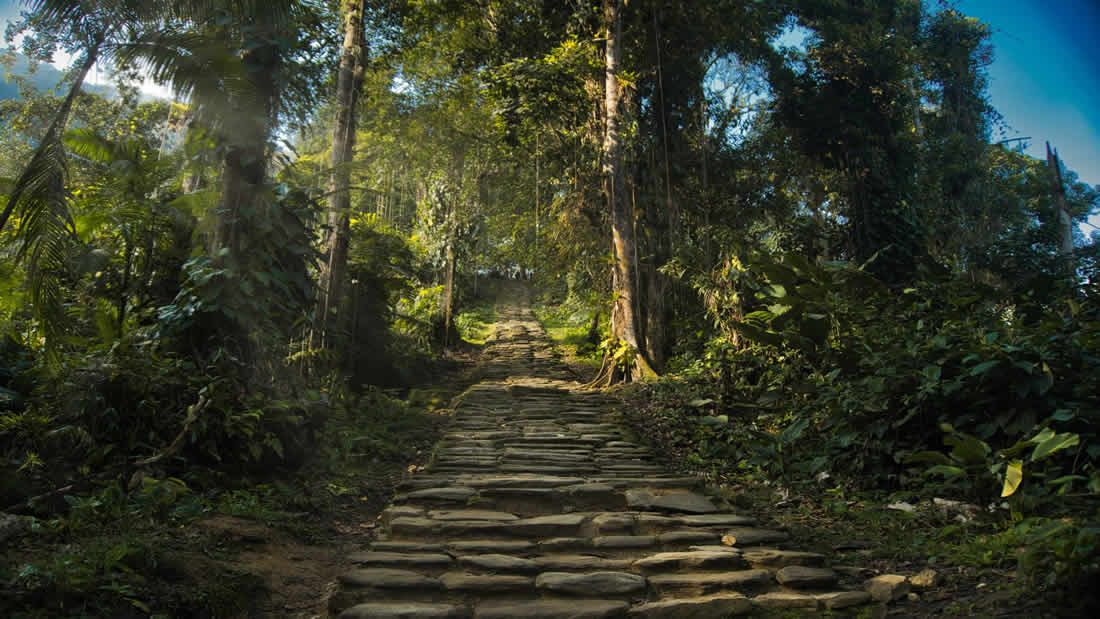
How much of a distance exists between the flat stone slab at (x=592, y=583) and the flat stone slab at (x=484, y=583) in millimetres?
81

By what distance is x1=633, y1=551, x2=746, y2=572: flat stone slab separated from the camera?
3.16m

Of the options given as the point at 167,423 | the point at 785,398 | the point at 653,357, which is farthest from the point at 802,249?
the point at 167,423

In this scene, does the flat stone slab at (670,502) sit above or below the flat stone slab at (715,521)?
above

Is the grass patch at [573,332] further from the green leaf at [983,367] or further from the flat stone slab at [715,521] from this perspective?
the green leaf at [983,367]

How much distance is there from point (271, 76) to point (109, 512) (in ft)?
11.9

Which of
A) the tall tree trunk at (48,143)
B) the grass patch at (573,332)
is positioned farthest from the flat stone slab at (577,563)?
the grass patch at (573,332)

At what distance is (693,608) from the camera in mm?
2703

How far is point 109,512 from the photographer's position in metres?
3.15

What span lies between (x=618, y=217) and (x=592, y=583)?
735cm

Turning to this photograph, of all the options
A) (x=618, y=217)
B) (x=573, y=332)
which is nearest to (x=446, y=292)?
(x=618, y=217)

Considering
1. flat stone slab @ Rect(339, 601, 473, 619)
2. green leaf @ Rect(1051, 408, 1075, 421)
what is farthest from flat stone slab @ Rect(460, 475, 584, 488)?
green leaf @ Rect(1051, 408, 1075, 421)

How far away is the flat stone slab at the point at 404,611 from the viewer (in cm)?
259

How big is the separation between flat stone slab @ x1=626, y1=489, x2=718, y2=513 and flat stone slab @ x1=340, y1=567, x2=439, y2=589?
166 centimetres

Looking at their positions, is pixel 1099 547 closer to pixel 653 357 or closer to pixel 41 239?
pixel 41 239
